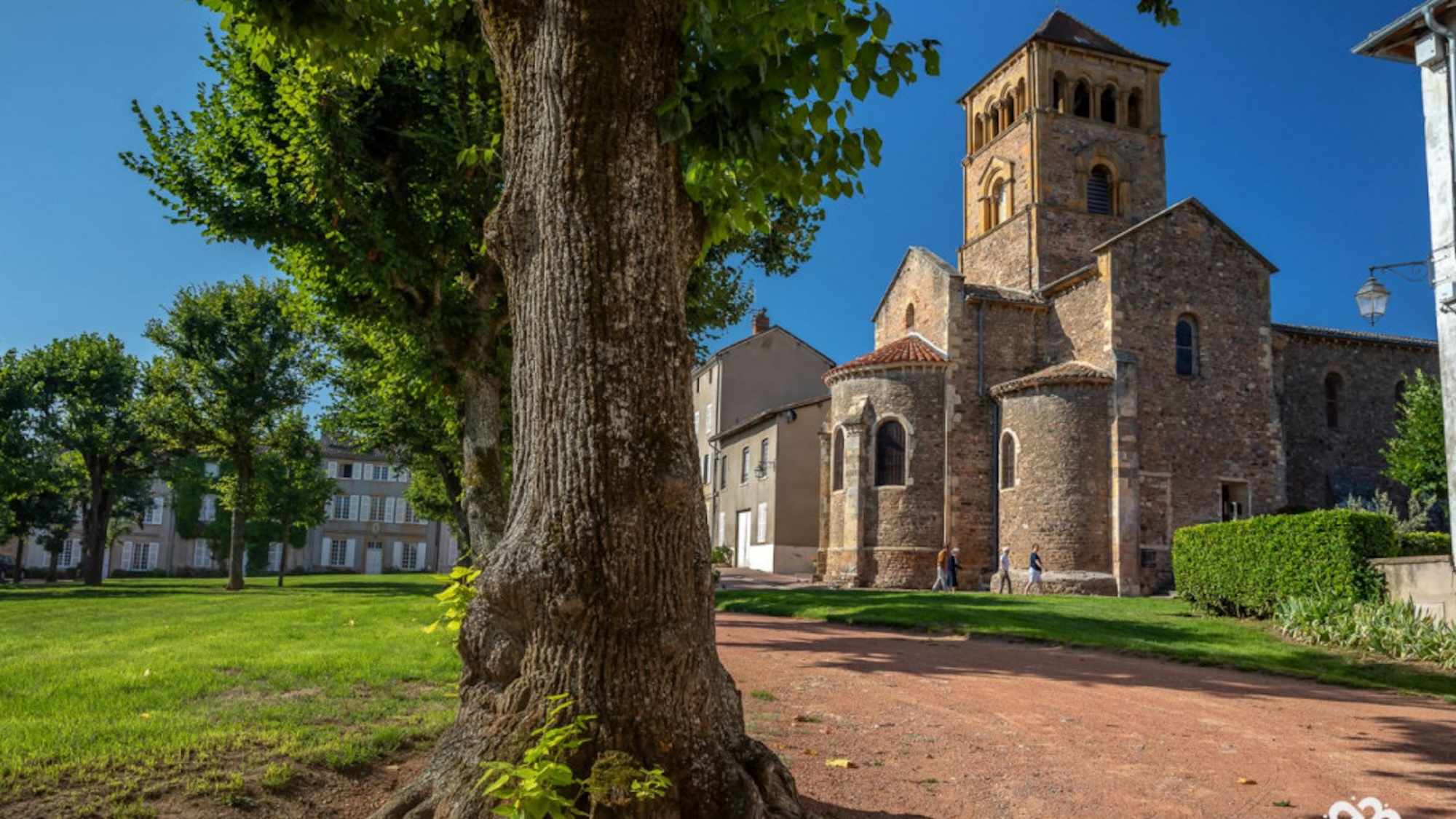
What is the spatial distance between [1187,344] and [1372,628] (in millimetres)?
15806

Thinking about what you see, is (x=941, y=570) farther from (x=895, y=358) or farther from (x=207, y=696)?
(x=207, y=696)

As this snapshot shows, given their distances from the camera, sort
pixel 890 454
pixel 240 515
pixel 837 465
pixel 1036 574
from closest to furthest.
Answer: pixel 1036 574, pixel 890 454, pixel 240 515, pixel 837 465

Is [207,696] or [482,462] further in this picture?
[482,462]

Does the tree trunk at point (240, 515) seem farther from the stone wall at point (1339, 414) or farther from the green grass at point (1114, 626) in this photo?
the stone wall at point (1339, 414)

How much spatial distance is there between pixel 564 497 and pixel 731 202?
5.48 ft

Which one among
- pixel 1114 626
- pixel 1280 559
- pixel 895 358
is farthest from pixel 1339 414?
pixel 1114 626

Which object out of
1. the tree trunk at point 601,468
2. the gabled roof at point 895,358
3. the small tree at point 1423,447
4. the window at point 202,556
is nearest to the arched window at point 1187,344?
the small tree at point 1423,447

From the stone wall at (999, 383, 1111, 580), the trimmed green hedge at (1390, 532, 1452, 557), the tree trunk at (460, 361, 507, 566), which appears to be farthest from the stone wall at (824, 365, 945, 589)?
the tree trunk at (460, 361, 507, 566)

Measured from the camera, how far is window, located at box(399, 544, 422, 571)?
65400 millimetres

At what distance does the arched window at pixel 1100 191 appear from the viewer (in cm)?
3269

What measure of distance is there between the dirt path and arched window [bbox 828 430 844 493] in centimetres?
1831

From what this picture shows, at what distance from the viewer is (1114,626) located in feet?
48.4

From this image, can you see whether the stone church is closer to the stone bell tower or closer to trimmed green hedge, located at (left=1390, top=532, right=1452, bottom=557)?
the stone bell tower

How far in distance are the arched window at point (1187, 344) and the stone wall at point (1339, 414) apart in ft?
13.8
